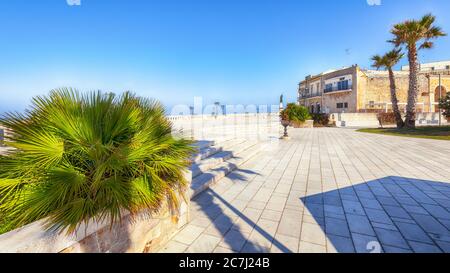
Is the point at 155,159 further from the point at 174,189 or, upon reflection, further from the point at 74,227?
the point at 74,227

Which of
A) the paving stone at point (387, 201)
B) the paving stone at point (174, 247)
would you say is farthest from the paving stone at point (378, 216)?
the paving stone at point (174, 247)

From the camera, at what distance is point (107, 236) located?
2100mm

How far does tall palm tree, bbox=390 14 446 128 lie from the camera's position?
16.9 metres

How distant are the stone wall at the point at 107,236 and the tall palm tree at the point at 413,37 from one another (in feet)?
73.2

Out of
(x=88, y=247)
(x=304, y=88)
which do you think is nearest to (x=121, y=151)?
(x=88, y=247)

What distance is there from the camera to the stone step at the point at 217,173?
4.50 m

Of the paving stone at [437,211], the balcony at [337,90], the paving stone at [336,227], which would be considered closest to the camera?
the paving stone at [336,227]

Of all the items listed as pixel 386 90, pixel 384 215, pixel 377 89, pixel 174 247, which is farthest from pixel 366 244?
pixel 386 90

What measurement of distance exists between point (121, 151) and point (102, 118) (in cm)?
44

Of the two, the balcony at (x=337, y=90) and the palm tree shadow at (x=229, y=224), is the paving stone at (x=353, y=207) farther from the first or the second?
the balcony at (x=337, y=90)

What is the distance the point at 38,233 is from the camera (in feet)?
5.44

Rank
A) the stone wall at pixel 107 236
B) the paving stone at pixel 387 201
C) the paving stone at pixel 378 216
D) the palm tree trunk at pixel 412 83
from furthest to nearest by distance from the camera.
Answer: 1. the palm tree trunk at pixel 412 83
2. the paving stone at pixel 387 201
3. the paving stone at pixel 378 216
4. the stone wall at pixel 107 236

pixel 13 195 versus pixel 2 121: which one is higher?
pixel 2 121

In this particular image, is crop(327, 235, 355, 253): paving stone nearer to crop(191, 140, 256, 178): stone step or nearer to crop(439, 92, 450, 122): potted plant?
crop(191, 140, 256, 178): stone step
